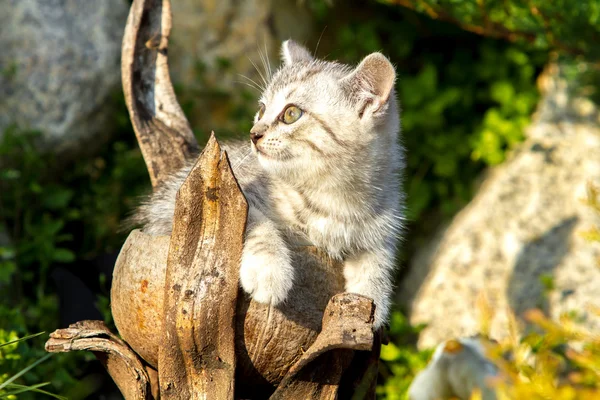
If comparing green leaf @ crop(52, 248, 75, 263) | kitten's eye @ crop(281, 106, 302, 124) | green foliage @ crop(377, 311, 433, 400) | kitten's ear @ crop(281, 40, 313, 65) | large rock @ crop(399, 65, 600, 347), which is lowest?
green foliage @ crop(377, 311, 433, 400)

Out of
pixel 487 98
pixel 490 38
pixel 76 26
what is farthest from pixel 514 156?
pixel 76 26

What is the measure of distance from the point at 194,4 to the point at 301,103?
236cm

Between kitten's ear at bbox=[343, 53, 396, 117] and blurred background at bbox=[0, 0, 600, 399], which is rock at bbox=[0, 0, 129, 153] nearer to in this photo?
blurred background at bbox=[0, 0, 600, 399]

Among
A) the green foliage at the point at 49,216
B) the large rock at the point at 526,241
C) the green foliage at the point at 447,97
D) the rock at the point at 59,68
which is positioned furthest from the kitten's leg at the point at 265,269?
the green foliage at the point at 447,97

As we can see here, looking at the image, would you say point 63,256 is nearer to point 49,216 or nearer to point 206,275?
point 49,216

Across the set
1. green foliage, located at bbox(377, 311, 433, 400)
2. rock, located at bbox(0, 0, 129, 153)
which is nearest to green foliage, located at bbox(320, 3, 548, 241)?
green foliage, located at bbox(377, 311, 433, 400)

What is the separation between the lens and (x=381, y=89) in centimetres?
210

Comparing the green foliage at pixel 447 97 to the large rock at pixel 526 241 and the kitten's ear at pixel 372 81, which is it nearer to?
the large rock at pixel 526 241

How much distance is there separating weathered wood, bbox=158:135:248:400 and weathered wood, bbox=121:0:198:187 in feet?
1.82

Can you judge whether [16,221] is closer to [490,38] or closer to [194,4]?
[194,4]

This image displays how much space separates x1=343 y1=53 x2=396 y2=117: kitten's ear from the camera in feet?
6.75

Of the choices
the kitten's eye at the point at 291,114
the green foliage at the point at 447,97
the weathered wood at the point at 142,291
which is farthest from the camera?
the green foliage at the point at 447,97

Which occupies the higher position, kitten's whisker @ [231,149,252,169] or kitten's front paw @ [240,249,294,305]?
kitten's whisker @ [231,149,252,169]

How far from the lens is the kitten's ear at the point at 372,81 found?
206 centimetres
